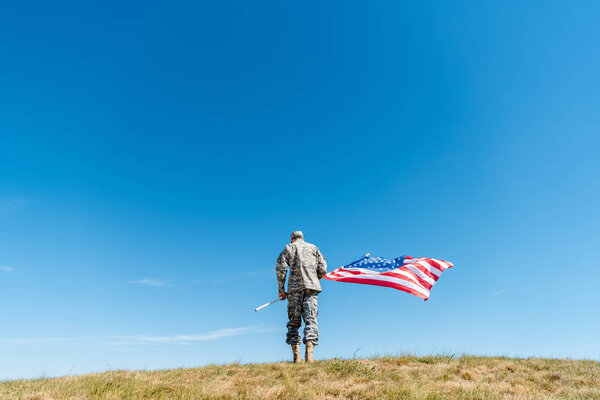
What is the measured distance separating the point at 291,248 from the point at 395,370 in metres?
4.03

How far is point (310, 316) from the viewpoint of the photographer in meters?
10.2

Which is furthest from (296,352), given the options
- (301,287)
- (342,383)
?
(342,383)

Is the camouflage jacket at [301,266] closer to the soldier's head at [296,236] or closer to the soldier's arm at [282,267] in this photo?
the soldier's arm at [282,267]

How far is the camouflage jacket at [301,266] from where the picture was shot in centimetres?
1050

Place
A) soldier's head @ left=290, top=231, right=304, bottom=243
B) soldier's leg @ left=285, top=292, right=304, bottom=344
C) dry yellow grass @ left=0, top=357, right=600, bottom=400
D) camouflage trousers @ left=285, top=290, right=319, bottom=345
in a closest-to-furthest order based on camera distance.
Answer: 1. dry yellow grass @ left=0, top=357, right=600, bottom=400
2. camouflage trousers @ left=285, top=290, right=319, bottom=345
3. soldier's leg @ left=285, top=292, right=304, bottom=344
4. soldier's head @ left=290, top=231, right=304, bottom=243

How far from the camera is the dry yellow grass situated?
637 centimetres

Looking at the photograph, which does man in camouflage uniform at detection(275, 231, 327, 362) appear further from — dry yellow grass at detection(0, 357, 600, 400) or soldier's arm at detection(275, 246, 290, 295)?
dry yellow grass at detection(0, 357, 600, 400)

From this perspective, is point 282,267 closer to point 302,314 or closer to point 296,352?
point 302,314

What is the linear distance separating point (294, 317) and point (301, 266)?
4.32 feet

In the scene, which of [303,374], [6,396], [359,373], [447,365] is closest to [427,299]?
[447,365]

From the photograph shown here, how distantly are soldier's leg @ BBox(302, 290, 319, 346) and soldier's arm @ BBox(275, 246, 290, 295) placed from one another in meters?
0.71

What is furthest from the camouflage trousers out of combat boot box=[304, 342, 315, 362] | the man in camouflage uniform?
combat boot box=[304, 342, 315, 362]

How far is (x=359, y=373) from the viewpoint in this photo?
26.1 ft

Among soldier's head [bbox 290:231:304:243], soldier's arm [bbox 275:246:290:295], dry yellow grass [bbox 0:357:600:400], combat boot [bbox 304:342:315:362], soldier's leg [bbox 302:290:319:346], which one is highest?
soldier's head [bbox 290:231:304:243]
